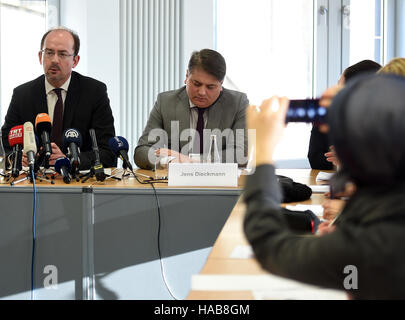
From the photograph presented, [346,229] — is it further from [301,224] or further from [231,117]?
[231,117]

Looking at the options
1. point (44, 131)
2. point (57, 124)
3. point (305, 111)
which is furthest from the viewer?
point (57, 124)

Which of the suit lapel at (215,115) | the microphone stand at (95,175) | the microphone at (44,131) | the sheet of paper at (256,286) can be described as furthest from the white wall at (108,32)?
the sheet of paper at (256,286)

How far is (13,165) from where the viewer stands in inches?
106

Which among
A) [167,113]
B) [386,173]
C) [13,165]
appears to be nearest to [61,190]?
[13,165]

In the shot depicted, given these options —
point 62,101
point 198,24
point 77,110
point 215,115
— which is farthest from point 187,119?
point 198,24

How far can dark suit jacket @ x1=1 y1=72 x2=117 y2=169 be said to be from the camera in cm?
343

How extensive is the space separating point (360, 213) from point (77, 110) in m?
3.03

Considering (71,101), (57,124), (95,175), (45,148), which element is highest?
(71,101)

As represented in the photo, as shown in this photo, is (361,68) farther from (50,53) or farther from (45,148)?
(50,53)

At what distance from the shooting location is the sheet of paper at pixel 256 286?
93cm

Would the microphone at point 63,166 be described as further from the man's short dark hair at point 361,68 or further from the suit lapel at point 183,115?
the man's short dark hair at point 361,68

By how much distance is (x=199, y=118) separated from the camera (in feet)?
11.3

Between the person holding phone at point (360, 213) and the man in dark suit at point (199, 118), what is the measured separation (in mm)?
2567

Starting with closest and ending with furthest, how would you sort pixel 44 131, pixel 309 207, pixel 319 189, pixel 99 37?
pixel 309 207 → pixel 319 189 → pixel 44 131 → pixel 99 37
